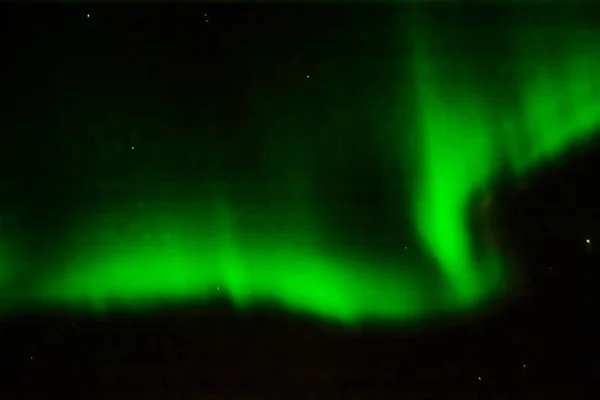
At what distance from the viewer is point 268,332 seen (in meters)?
1.85

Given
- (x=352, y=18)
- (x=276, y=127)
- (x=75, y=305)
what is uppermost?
(x=352, y=18)

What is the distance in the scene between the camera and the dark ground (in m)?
1.85

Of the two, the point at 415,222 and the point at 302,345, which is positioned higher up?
the point at 415,222

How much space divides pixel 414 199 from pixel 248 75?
0.67 m

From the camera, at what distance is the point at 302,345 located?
6.09ft

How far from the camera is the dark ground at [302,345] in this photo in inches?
72.8

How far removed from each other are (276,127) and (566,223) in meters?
0.99

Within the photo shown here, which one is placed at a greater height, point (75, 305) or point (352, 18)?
point (352, 18)

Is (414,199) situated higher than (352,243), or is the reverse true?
(414,199)

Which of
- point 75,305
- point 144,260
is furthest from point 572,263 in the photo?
point 75,305

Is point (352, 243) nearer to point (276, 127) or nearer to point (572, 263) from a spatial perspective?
point (276, 127)

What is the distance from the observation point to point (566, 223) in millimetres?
1847

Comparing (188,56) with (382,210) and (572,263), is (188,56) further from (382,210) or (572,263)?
(572,263)

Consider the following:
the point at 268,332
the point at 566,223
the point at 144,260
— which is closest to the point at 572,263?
the point at 566,223
